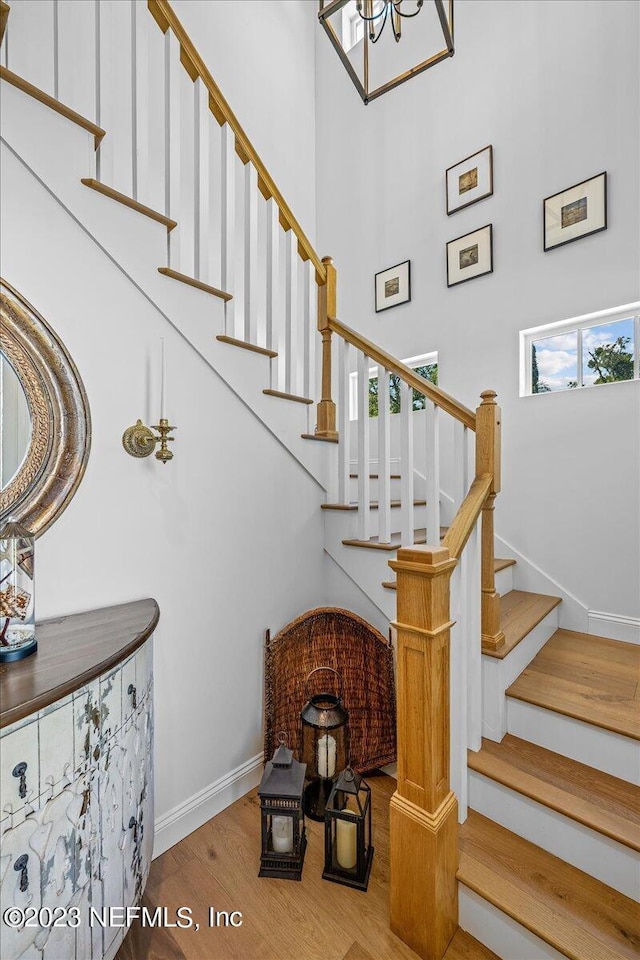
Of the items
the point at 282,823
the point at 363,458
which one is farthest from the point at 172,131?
the point at 282,823

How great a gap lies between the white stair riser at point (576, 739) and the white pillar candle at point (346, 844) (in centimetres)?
69

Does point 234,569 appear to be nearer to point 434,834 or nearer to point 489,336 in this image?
point 434,834

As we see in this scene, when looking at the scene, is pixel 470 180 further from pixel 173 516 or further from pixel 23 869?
pixel 23 869

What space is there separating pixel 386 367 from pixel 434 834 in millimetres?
1699

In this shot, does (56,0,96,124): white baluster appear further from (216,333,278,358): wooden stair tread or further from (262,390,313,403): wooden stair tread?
(262,390,313,403): wooden stair tread

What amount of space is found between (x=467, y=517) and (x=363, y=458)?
69 centimetres

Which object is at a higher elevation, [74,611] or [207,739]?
[74,611]

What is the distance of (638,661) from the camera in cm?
194

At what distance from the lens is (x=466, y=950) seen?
1.24 m

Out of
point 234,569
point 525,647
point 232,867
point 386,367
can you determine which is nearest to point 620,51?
point 386,367

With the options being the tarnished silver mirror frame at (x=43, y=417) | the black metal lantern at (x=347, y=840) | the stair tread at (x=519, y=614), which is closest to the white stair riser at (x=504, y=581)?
the stair tread at (x=519, y=614)

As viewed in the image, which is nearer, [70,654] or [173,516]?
[70,654]

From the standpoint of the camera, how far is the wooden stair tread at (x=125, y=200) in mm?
1323

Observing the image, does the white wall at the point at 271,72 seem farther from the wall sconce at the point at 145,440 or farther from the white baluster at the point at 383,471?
the wall sconce at the point at 145,440
